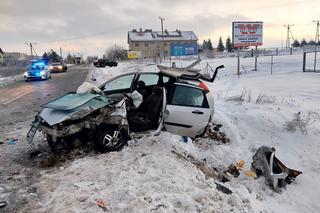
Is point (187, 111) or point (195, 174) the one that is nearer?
point (195, 174)

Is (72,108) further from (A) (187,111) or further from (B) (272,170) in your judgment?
(B) (272,170)

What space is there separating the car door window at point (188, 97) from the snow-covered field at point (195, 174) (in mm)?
875

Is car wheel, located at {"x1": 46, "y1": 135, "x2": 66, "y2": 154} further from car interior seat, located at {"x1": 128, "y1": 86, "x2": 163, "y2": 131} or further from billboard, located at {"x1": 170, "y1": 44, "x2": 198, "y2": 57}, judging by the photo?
billboard, located at {"x1": 170, "y1": 44, "x2": 198, "y2": 57}

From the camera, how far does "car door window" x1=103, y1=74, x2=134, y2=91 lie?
862 centimetres

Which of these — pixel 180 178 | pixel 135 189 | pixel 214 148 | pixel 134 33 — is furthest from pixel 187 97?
pixel 134 33

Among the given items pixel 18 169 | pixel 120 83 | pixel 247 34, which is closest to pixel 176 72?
pixel 120 83

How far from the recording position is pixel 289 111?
10039 mm

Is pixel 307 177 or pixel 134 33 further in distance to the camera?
pixel 134 33

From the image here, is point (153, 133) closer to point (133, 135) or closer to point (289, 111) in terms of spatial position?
point (133, 135)

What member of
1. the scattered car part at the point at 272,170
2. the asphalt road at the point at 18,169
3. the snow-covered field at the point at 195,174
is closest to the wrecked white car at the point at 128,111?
the snow-covered field at the point at 195,174

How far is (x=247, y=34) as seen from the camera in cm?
2612

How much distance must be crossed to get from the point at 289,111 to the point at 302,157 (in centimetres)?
258

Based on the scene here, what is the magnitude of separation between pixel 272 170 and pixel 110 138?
Answer: 11.8 feet

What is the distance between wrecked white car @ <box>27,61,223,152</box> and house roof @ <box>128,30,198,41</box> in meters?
100
